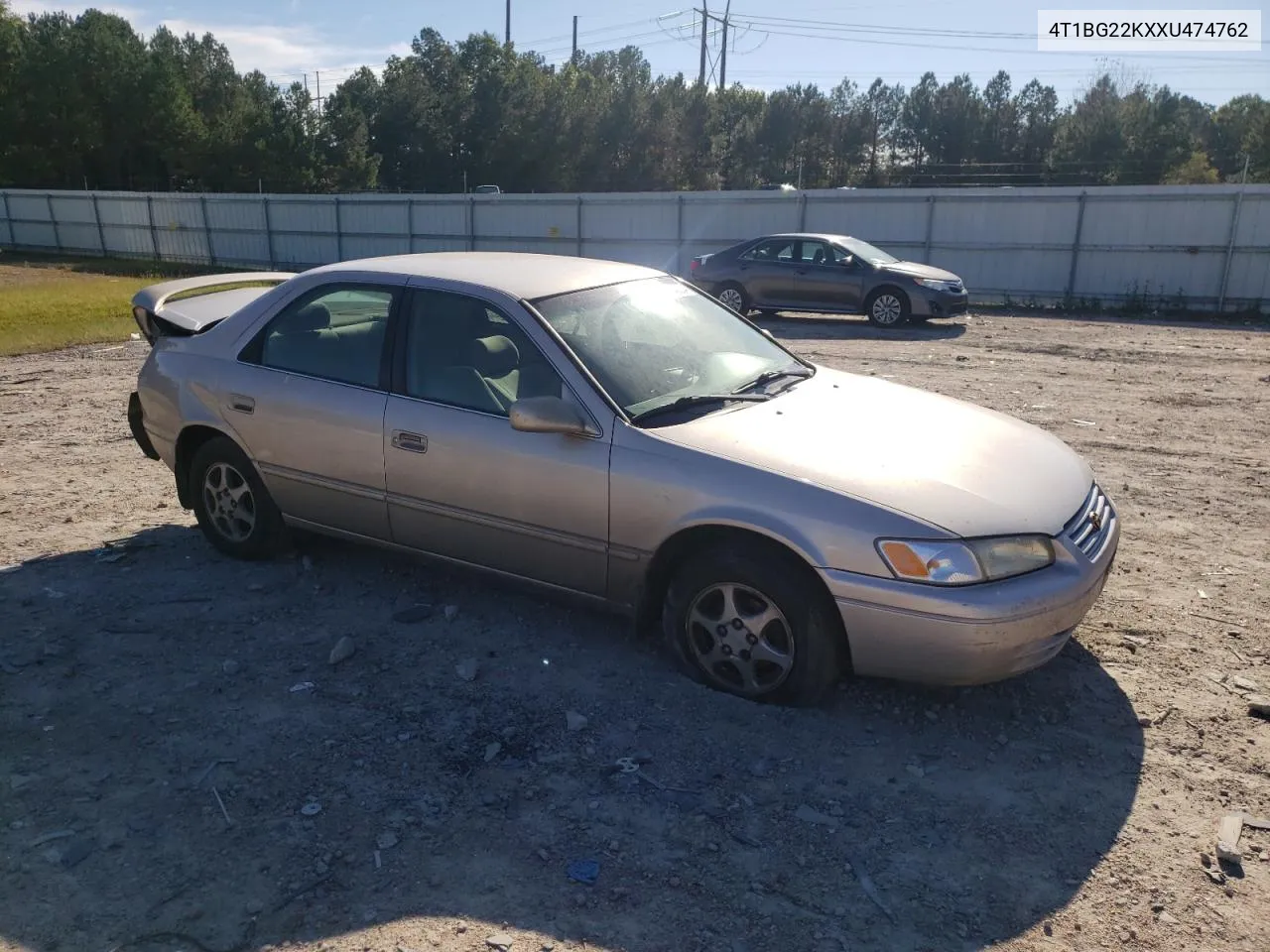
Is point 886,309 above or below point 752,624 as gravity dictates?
above

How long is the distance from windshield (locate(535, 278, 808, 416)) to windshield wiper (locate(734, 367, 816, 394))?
2cm

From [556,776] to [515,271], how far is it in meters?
2.49

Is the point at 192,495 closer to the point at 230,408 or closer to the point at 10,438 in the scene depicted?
the point at 230,408

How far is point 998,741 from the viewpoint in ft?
11.7

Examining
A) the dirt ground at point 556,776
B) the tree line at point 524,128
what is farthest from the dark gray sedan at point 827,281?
the tree line at point 524,128

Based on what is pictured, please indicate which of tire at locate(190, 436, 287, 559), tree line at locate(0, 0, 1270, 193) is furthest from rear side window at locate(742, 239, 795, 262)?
tree line at locate(0, 0, 1270, 193)

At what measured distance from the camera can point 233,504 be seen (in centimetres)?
522

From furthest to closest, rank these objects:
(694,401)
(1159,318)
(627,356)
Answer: (1159,318)
(627,356)
(694,401)

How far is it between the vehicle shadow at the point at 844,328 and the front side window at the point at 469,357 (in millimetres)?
10876

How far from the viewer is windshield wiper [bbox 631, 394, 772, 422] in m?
3.92

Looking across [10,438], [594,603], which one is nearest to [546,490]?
[594,603]

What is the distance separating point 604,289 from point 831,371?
1.29 meters

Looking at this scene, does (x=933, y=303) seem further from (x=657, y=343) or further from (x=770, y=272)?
(x=657, y=343)

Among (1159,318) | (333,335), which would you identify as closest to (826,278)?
(1159,318)
